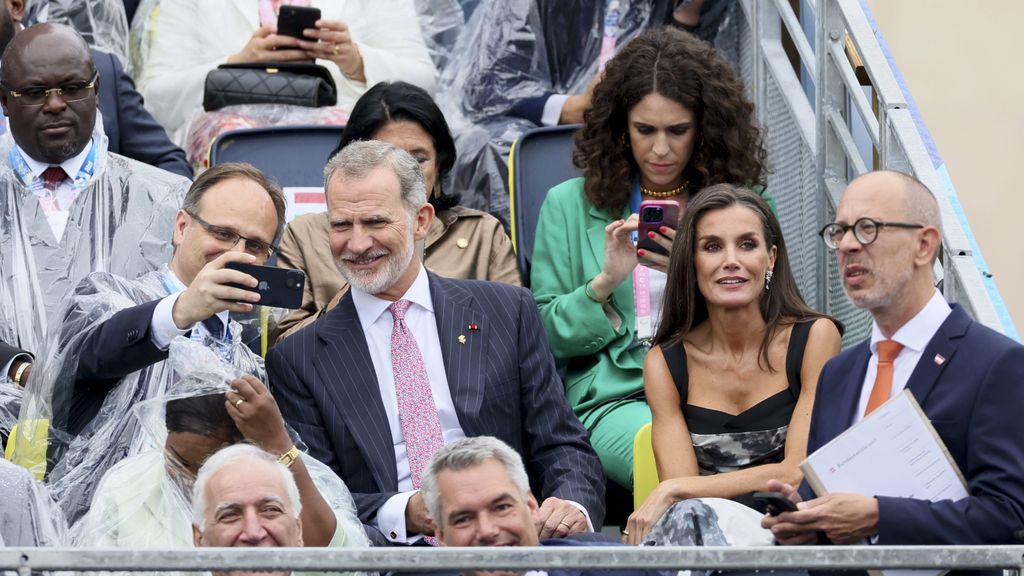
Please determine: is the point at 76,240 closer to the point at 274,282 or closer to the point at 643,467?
the point at 274,282

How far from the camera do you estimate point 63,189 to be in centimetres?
534

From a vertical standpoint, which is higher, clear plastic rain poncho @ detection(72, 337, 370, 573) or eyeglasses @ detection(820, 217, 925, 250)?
clear plastic rain poncho @ detection(72, 337, 370, 573)

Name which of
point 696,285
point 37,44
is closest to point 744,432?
point 696,285

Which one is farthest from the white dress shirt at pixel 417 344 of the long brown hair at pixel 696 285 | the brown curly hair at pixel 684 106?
the brown curly hair at pixel 684 106

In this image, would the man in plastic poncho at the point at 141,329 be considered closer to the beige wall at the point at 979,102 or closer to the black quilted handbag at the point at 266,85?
the black quilted handbag at the point at 266,85

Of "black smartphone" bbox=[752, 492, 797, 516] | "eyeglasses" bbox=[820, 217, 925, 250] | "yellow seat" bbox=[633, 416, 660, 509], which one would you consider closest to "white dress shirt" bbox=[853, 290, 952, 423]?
"eyeglasses" bbox=[820, 217, 925, 250]

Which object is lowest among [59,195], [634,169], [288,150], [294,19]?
[634,169]

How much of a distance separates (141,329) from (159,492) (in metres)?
0.39

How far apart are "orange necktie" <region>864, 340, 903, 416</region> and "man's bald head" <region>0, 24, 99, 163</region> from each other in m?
2.51

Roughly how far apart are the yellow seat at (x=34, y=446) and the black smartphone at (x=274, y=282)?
62cm

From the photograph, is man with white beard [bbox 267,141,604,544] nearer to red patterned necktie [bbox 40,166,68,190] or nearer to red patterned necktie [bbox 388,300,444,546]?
red patterned necktie [bbox 388,300,444,546]

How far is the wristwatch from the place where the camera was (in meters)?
4.04

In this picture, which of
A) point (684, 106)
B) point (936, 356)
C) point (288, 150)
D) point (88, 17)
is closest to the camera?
point (936, 356)

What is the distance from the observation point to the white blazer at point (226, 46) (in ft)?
22.0
